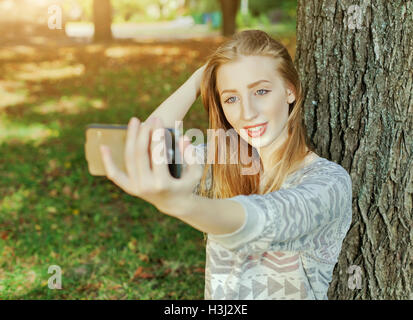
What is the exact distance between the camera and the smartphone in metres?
1.35

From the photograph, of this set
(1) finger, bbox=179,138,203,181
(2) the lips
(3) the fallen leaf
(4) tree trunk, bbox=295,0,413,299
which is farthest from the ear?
(3) the fallen leaf

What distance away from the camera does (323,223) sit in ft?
5.41

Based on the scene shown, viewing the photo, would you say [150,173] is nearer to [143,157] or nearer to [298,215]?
[143,157]

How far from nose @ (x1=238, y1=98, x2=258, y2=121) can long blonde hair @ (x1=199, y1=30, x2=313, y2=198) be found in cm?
17

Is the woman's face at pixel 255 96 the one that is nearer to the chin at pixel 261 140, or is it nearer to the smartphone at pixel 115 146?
the chin at pixel 261 140

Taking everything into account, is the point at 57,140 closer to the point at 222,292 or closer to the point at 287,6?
the point at 222,292

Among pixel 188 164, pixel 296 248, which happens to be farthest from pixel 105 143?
pixel 296 248

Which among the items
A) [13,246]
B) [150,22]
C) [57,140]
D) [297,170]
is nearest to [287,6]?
[150,22]

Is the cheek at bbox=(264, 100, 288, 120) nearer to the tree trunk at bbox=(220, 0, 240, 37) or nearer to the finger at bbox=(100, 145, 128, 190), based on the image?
the finger at bbox=(100, 145, 128, 190)

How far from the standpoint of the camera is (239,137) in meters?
2.13

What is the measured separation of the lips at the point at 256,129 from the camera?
1.89 metres

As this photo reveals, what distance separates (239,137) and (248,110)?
292mm

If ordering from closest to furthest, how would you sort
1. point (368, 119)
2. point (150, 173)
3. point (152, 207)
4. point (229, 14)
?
point (150, 173), point (368, 119), point (152, 207), point (229, 14)
